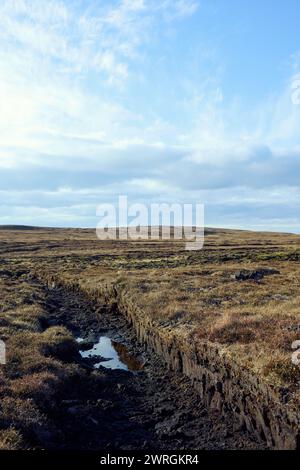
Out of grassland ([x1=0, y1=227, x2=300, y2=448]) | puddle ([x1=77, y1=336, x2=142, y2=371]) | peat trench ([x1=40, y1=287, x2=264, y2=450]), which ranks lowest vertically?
puddle ([x1=77, y1=336, x2=142, y2=371])

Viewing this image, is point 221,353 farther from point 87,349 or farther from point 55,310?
point 55,310

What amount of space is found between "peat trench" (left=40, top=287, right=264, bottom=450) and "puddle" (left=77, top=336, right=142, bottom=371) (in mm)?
15

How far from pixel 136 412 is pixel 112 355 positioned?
8.61 metres

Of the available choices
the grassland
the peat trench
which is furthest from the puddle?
the grassland

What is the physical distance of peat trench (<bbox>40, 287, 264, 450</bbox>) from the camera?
1420 centimetres

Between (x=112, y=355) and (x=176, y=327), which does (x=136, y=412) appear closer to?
(x=176, y=327)

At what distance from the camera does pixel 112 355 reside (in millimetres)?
25406

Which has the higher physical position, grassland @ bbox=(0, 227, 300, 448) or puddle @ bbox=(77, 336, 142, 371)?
grassland @ bbox=(0, 227, 300, 448)

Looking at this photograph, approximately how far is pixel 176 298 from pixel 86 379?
1021cm

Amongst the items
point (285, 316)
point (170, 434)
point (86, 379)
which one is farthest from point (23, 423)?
point (285, 316)

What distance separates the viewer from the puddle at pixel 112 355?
76.5 ft

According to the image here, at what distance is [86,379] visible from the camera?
19719 mm

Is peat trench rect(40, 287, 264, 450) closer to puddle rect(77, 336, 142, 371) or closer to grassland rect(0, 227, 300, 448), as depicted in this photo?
puddle rect(77, 336, 142, 371)

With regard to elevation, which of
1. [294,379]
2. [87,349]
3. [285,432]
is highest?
[294,379]
